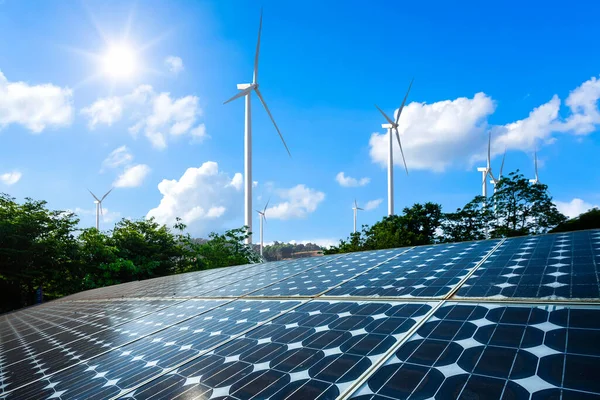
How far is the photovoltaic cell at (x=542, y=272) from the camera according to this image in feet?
15.8

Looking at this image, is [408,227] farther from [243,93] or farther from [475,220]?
[243,93]

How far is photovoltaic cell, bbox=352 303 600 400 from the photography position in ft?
9.07

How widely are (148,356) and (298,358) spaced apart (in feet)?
9.26

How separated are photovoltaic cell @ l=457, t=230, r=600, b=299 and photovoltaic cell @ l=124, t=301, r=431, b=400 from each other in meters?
1.32

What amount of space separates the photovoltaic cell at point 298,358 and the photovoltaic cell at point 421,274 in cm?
82

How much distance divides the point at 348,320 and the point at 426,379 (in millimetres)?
2054

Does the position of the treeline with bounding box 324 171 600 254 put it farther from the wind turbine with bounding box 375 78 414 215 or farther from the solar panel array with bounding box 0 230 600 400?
the solar panel array with bounding box 0 230 600 400

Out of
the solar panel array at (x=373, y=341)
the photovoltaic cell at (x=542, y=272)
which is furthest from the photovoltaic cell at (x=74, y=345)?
the photovoltaic cell at (x=542, y=272)

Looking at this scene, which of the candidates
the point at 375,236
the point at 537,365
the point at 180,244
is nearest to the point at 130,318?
the point at 537,365

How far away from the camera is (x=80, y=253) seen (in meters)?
37.4

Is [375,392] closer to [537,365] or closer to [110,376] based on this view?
[537,365]

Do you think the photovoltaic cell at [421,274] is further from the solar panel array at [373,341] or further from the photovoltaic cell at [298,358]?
the photovoltaic cell at [298,358]

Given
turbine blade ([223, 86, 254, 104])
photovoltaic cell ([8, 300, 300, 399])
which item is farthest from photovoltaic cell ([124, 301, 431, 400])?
turbine blade ([223, 86, 254, 104])

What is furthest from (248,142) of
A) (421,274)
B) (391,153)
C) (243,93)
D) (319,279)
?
(421,274)
